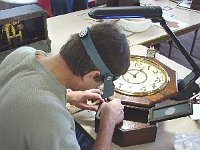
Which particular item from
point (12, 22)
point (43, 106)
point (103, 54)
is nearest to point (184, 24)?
point (12, 22)

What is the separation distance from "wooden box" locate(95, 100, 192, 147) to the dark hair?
0.85ft

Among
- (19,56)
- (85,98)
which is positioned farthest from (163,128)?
(19,56)

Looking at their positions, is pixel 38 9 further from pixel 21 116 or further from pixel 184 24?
pixel 184 24

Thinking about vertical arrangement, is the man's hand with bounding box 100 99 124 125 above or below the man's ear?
below

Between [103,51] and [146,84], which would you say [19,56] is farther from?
[146,84]

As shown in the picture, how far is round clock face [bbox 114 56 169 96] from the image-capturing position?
1240 mm

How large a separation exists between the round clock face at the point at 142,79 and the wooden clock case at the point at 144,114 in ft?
0.08

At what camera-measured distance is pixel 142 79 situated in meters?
1.32

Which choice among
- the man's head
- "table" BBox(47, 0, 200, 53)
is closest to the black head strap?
the man's head

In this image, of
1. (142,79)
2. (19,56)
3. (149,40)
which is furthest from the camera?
(149,40)

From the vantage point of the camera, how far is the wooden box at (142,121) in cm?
112

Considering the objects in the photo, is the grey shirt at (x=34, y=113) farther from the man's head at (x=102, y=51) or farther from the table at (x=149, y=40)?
the table at (x=149, y=40)

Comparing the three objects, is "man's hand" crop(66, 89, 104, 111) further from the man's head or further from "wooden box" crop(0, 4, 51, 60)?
"wooden box" crop(0, 4, 51, 60)

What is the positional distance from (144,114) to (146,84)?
149 mm
